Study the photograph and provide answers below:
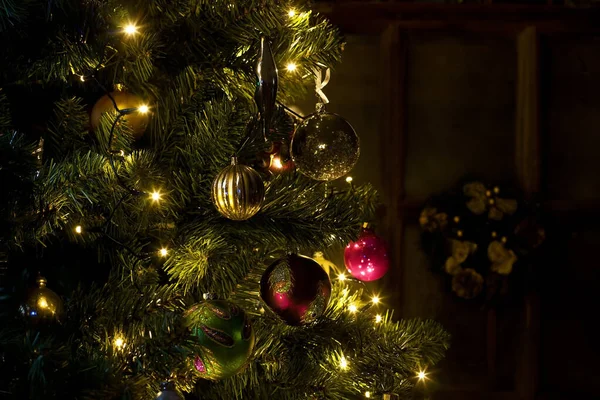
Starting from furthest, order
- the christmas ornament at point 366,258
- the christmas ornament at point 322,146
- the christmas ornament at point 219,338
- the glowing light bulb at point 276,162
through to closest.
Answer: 1. the christmas ornament at point 366,258
2. the glowing light bulb at point 276,162
3. the christmas ornament at point 322,146
4. the christmas ornament at point 219,338

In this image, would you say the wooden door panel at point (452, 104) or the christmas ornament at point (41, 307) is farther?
the wooden door panel at point (452, 104)

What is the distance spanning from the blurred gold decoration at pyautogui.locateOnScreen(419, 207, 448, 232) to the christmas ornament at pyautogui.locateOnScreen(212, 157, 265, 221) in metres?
1.22

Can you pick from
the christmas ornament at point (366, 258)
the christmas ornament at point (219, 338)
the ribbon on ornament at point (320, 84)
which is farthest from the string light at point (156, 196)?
the christmas ornament at point (366, 258)

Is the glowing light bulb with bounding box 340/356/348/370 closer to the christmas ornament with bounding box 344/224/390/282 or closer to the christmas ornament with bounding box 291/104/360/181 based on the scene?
the christmas ornament with bounding box 291/104/360/181

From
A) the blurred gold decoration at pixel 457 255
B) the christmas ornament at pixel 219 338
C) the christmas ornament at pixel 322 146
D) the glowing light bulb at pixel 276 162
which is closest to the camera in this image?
the christmas ornament at pixel 219 338

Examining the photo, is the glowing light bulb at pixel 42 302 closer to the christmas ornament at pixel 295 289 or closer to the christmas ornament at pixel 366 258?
the christmas ornament at pixel 295 289

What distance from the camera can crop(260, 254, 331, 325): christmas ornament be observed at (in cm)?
79

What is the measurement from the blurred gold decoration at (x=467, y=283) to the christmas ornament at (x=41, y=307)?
4.38ft

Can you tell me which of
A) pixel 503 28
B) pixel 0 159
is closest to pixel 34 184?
pixel 0 159

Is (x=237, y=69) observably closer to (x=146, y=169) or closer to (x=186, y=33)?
(x=186, y=33)

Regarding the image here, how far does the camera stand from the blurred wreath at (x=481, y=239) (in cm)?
189

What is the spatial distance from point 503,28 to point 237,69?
1347 millimetres

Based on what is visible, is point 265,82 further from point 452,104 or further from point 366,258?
point 452,104

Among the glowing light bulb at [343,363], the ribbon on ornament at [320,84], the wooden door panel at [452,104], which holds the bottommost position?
the glowing light bulb at [343,363]
